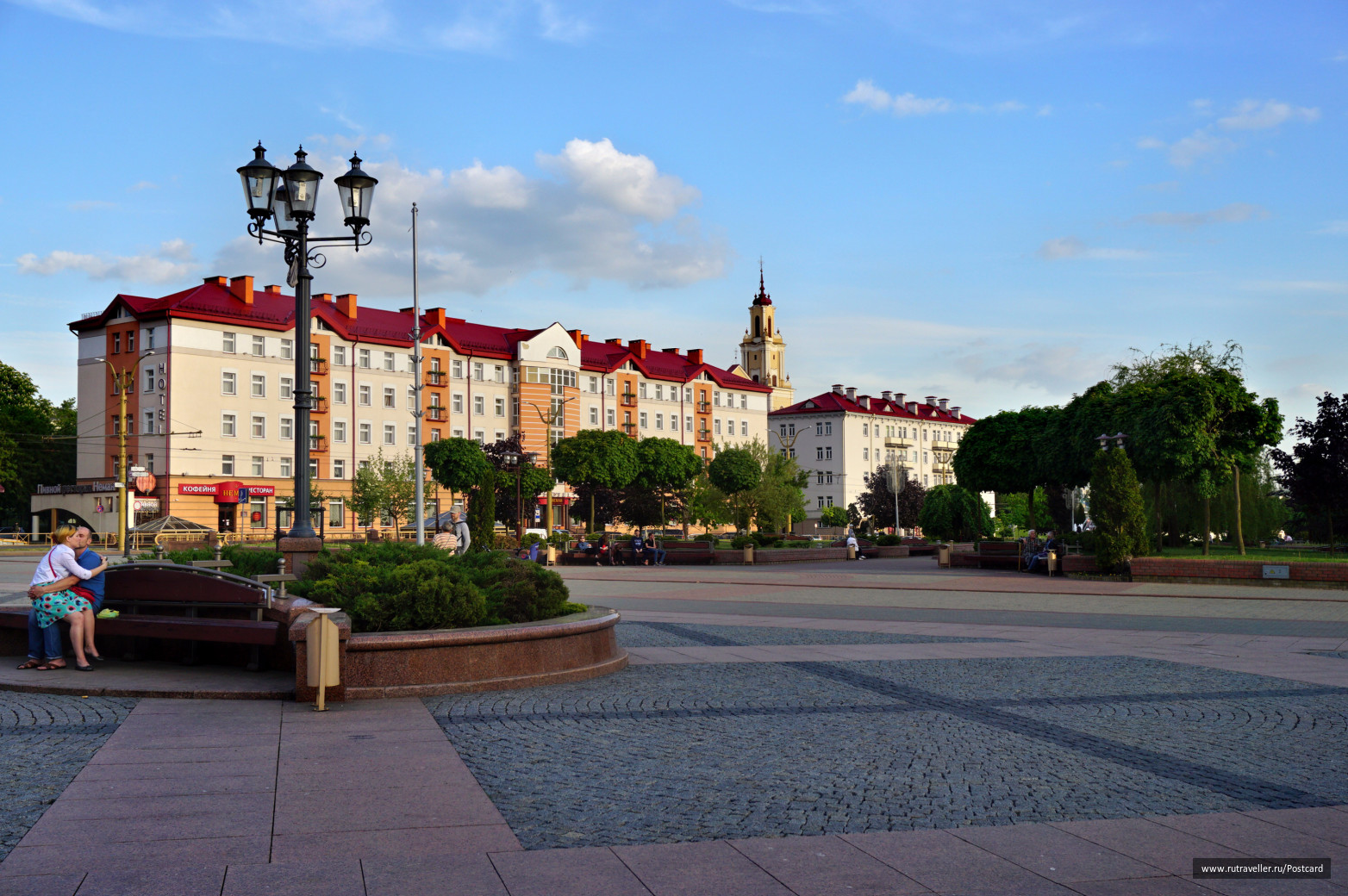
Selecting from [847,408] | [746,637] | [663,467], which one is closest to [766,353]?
[847,408]

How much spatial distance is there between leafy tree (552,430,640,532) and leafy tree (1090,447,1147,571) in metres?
52.1

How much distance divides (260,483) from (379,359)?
13.7 metres

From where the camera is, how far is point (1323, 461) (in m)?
42.5

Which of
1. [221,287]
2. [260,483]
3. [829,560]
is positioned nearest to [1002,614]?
[829,560]

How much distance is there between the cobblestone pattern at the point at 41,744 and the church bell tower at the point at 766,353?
129 metres

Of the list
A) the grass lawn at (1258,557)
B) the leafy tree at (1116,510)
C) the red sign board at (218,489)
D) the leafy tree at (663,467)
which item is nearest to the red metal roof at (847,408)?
the leafy tree at (663,467)

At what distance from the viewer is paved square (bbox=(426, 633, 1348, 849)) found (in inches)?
243

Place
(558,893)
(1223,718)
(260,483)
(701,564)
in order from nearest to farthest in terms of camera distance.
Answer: (558,893) → (1223,718) → (701,564) → (260,483)

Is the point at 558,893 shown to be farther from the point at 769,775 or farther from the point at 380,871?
the point at 769,775

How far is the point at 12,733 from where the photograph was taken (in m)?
8.09

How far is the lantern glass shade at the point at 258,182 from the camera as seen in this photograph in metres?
13.6

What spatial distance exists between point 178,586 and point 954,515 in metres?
53.4

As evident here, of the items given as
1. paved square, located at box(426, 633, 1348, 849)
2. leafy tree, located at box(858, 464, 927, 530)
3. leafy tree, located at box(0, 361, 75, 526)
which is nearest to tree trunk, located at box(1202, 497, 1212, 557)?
paved square, located at box(426, 633, 1348, 849)

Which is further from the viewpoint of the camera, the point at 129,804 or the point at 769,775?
the point at 769,775
